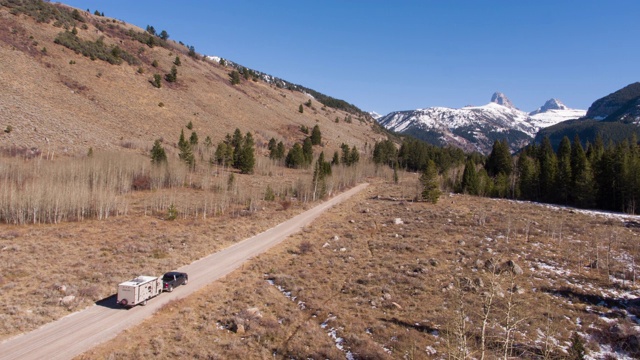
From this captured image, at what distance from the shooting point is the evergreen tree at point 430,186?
7463 centimetres

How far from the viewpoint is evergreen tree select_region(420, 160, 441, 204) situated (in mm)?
74631

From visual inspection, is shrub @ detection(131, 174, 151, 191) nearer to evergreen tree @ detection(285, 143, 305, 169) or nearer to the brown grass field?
the brown grass field

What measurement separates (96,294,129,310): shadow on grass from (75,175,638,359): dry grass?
137 inches

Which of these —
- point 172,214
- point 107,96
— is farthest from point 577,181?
point 107,96

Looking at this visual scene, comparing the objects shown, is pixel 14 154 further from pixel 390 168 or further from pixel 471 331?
pixel 390 168

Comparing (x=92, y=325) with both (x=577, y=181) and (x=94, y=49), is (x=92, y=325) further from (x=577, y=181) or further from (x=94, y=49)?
(x=94, y=49)

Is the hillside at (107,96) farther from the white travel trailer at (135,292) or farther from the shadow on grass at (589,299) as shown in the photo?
the shadow on grass at (589,299)

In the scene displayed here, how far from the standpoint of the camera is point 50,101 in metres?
83.8

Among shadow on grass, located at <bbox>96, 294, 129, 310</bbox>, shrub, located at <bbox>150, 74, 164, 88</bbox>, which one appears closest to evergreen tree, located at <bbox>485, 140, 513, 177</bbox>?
shadow on grass, located at <bbox>96, 294, 129, 310</bbox>

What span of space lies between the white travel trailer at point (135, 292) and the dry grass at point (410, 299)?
203cm

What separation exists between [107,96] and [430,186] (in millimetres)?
92407

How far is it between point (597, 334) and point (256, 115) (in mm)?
134347

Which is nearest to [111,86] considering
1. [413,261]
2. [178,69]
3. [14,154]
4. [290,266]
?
[178,69]

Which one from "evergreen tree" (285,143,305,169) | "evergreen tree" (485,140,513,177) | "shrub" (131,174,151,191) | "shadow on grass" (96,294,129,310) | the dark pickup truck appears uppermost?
"evergreen tree" (485,140,513,177)
